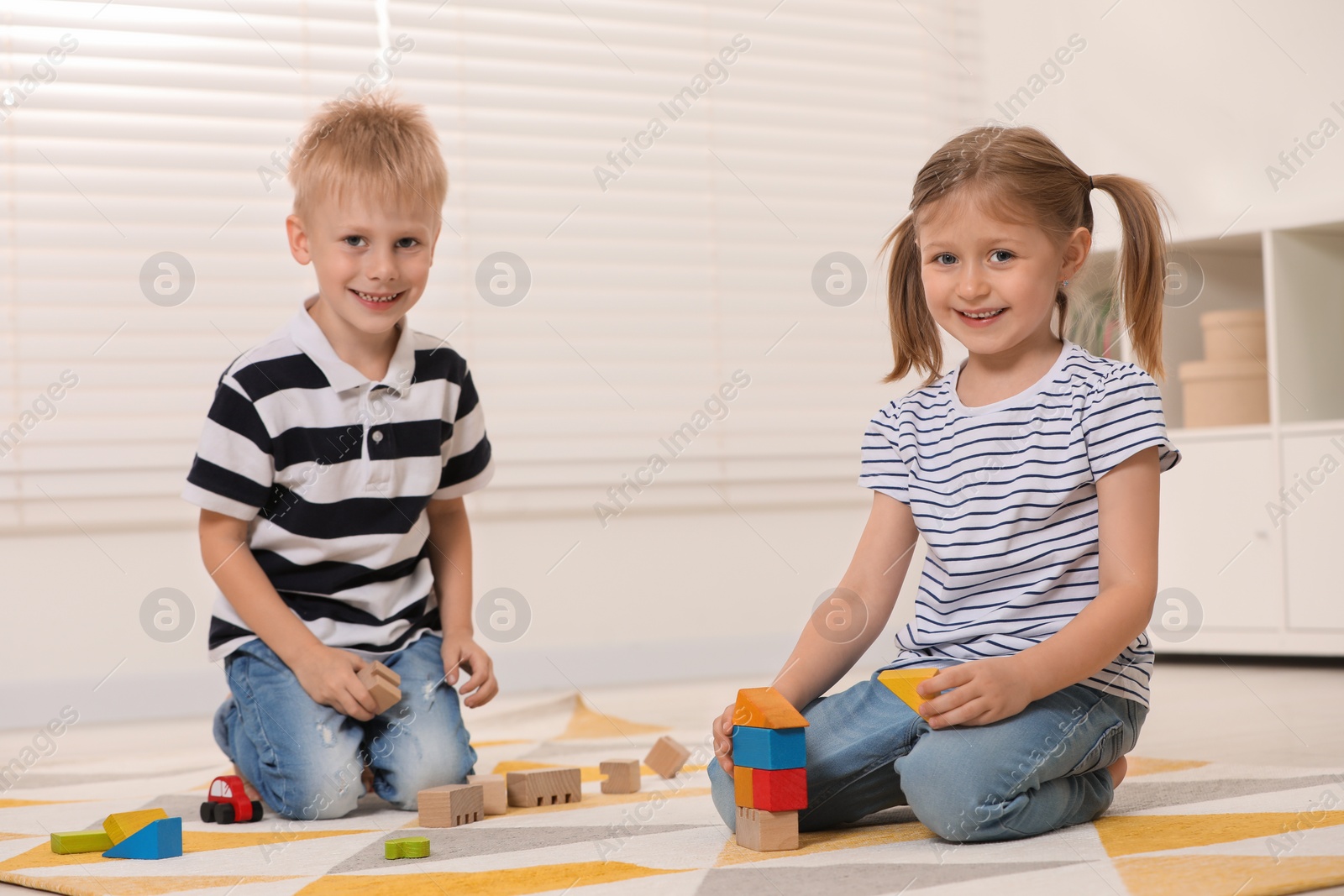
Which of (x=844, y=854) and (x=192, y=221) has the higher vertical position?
(x=192, y=221)

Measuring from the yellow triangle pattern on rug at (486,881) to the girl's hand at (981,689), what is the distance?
20 cm

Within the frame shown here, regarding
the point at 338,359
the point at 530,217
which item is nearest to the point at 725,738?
the point at 338,359

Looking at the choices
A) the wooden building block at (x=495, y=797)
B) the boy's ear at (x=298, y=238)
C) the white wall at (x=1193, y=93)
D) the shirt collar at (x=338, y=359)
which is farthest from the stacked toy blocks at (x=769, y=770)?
the white wall at (x=1193, y=93)

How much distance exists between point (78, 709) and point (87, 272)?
25.5 inches

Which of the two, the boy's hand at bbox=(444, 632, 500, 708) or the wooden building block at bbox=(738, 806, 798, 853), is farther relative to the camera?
the boy's hand at bbox=(444, 632, 500, 708)

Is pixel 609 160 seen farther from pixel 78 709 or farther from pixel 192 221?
pixel 78 709

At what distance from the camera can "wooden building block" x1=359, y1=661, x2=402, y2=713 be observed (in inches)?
43.7

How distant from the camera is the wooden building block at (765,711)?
856 mm

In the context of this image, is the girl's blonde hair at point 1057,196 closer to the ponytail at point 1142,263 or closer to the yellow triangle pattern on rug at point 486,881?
the ponytail at point 1142,263

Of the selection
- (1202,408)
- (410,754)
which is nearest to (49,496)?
(410,754)

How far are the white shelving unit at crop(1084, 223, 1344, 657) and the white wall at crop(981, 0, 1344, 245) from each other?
121 millimetres

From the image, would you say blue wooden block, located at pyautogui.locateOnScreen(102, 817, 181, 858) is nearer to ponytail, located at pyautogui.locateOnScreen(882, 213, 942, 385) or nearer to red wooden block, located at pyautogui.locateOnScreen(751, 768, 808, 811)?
red wooden block, located at pyautogui.locateOnScreen(751, 768, 808, 811)

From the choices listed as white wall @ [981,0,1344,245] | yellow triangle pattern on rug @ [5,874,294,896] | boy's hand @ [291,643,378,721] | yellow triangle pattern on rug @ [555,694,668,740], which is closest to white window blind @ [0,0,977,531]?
white wall @ [981,0,1344,245]

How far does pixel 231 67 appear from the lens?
2.08 metres
